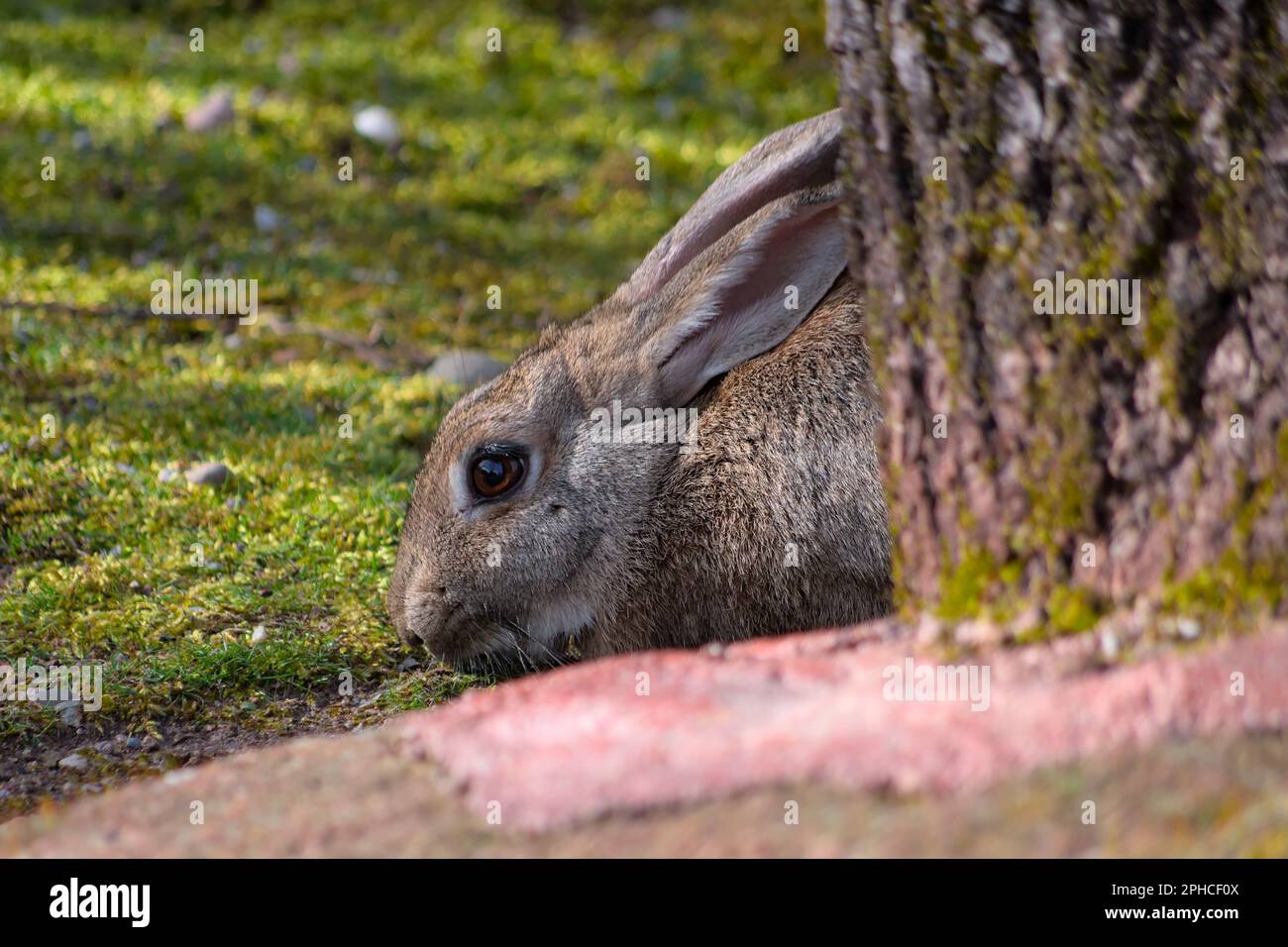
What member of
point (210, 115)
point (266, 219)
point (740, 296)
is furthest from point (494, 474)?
point (210, 115)

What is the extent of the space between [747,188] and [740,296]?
1.46 feet

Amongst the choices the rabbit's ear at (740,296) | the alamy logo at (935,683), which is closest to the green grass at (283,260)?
the rabbit's ear at (740,296)

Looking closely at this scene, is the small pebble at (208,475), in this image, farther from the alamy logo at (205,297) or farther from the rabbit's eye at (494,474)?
the alamy logo at (205,297)

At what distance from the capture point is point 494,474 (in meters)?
5.69

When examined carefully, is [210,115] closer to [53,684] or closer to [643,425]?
[643,425]

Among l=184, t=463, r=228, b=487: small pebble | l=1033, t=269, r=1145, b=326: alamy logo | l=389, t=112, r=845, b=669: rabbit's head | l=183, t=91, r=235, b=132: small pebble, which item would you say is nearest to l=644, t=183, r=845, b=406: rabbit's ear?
l=389, t=112, r=845, b=669: rabbit's head

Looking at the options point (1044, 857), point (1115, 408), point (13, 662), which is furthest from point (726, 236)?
point (1044, 857)

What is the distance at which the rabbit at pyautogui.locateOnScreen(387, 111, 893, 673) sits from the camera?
5297 mm

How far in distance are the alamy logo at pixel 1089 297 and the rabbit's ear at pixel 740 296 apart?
2172 millimetres

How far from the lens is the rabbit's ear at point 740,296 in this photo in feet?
18.5

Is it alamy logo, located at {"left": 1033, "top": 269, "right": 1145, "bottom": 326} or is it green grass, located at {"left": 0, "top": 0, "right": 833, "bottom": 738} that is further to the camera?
green grass, located at {"left": 0, "top": 0, "right": 833, "bottom": 738}
